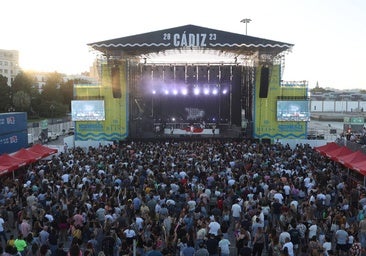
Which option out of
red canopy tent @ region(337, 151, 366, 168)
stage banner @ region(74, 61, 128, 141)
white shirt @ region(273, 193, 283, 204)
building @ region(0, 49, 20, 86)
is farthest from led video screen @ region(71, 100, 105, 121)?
building @ region(0, 49, 20, 86)

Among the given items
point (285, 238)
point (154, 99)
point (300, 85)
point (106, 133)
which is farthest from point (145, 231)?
point (154, 99)

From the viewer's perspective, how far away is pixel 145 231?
8.86 m

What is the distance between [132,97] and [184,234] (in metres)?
22.7

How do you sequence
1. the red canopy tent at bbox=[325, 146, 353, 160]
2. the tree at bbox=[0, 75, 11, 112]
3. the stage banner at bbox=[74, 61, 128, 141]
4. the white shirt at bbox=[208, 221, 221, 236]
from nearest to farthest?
the white shirt at bbox=[208, 221, 221, 236], the red canopy tent at bbox=[325, 146, 353, 160], the stage banner at bbox=[74, 61, 128, 141], the tree at bbox=[0, 75, 11, 112]

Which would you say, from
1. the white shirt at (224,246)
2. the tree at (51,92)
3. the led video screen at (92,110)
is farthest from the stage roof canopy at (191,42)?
the tree at (51,92)

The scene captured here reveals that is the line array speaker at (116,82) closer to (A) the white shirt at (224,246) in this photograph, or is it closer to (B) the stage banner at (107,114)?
(B) the stage banner at (107,114)

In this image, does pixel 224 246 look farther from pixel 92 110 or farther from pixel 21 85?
pixel 21 85

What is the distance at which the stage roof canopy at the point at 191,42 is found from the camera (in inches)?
1008

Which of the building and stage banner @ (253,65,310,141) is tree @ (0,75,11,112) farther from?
the building

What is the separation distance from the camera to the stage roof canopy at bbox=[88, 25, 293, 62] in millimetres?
25609

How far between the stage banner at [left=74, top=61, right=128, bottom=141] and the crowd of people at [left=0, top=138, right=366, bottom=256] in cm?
1286

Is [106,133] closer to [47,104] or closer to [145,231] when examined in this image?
[145,231]

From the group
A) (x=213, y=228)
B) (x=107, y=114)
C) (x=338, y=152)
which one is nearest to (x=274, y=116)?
(x=338, y=152)

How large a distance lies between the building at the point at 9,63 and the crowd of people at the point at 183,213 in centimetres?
9578
